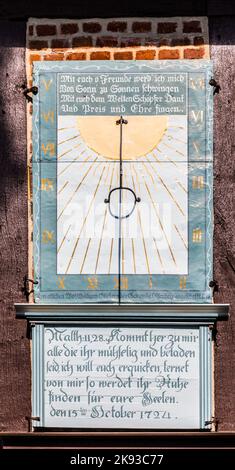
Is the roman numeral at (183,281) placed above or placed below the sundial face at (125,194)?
below

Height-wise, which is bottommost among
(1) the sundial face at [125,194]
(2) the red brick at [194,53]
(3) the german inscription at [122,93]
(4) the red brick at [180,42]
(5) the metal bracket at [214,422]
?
(5) the metal bracket at [214,422]

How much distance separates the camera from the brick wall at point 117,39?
6879 mm

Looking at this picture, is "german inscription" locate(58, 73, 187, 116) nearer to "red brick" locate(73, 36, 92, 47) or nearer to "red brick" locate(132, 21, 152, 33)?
"red brick" locate(73, 36, 92, 47)

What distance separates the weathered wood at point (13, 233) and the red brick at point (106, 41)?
59cm

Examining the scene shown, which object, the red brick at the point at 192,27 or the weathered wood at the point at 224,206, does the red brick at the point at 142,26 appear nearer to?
the red brick at the point at 192,27

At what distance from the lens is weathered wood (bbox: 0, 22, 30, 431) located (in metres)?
6.91

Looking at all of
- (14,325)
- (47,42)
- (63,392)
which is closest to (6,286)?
(14,325)

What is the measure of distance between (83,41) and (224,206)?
5.51 ft

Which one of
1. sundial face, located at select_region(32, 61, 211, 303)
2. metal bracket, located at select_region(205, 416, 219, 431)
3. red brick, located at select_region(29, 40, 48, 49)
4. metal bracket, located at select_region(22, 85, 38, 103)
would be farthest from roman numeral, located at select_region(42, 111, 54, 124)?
metal bracket, located at select_region(205, 416, 219, 431)

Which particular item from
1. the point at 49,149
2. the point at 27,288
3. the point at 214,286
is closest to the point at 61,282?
the point at 27,288

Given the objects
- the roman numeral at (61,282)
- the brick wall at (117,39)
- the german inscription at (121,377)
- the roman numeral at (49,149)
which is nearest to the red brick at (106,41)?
the brick wall at (117,39)

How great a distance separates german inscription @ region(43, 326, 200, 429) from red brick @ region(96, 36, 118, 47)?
2.18 meters

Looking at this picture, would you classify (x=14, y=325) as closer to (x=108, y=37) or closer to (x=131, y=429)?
(x=131, y=429)
